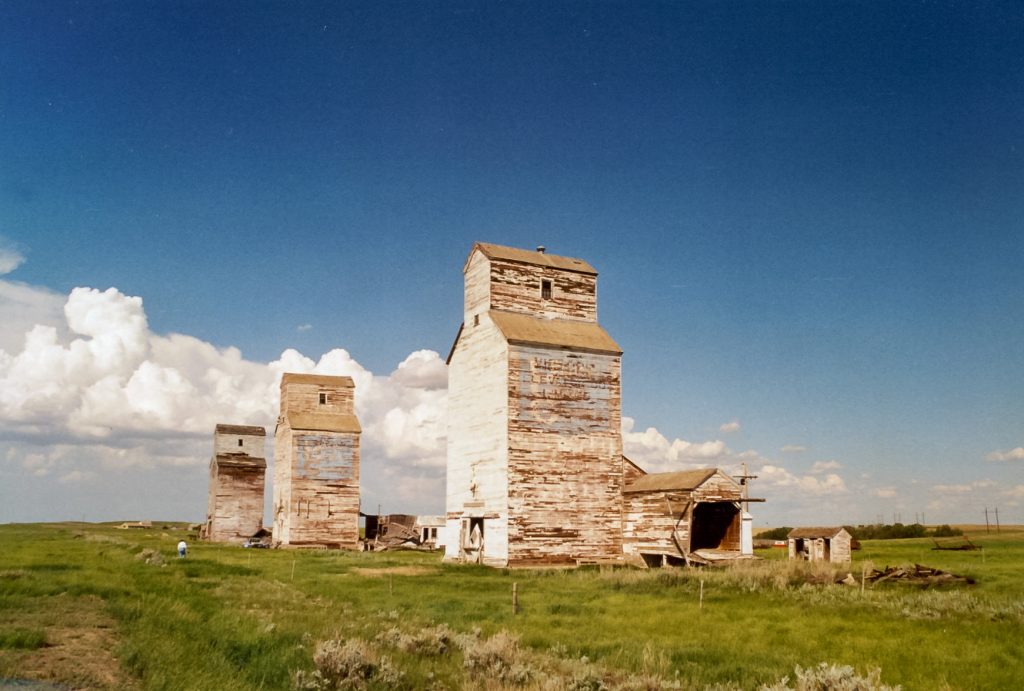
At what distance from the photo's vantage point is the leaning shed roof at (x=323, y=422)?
2073 inches

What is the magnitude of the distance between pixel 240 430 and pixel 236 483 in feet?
15.3

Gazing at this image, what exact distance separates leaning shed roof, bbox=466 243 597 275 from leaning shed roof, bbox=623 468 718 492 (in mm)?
10066

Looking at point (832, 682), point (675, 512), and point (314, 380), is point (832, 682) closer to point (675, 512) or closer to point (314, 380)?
point (675, 512)

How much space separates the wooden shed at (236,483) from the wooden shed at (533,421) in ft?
93.8

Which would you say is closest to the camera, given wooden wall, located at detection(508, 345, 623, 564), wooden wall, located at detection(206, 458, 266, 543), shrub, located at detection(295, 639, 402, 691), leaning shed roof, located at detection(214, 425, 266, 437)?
shrub, located at detection(295, 639, 402, 691)

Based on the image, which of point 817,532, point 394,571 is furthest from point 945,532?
point 394,571

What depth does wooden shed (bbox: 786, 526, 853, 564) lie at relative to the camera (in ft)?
150

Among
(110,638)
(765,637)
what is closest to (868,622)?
(765,637)

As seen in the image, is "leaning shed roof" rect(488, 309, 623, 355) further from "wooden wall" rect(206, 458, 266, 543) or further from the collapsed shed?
"wooden wall" rect(206, 458, 266, 543)

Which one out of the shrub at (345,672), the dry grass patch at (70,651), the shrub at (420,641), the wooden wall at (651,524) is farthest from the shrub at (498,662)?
the wooden wall at (651,524)

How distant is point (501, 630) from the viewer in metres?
16.3

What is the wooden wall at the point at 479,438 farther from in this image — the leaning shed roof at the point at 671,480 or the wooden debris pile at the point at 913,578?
the wooden debris pile at the point at 913,578

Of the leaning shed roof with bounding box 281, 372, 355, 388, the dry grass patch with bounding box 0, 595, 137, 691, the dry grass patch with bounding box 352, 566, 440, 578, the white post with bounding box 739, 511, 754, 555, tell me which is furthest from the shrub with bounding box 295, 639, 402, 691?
the leaning shed roof with bounding box 281, 372, 355, 388

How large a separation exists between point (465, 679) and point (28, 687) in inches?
224
